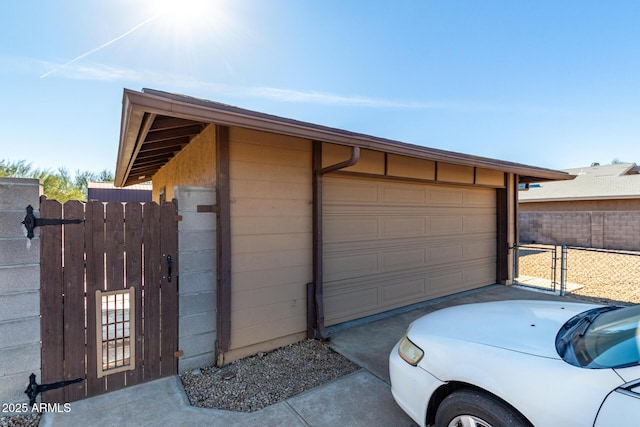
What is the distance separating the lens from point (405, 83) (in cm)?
1016

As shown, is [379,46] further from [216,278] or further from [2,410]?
[2,410]

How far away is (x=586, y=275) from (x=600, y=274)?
44cm

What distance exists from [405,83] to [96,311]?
10423mm

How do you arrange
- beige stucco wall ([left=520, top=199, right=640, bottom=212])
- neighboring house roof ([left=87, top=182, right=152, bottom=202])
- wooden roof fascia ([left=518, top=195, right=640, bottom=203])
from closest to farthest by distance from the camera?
wooden roof fascia ([left=518, top=195, right=640, bottom=203]) → beige stucco wall ([left=520, top=199, right=640, bottom=212]) → neighboring house roof ([left=87, top=182, right=152, bottom=202])

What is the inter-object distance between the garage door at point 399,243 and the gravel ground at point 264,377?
0.97 metres

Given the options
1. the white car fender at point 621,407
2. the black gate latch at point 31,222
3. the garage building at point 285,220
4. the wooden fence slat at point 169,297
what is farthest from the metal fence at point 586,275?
the black gate latch at point 31,222

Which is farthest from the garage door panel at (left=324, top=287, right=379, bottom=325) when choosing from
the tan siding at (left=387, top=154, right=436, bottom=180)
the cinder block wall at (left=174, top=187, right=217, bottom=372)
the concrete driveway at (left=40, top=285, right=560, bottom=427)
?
the tan siding at (left=387, top=154, right=436, bottom=180)

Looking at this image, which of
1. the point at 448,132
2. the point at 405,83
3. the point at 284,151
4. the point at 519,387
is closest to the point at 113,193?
the point at 405,83

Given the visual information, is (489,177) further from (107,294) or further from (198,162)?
(107,294)

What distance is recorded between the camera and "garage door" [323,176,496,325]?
439cm

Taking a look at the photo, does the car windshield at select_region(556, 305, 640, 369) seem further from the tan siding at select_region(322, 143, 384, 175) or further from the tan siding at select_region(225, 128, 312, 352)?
the tan siding at select_region(322, 143, 384, 175)

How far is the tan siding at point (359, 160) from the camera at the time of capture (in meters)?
4.07

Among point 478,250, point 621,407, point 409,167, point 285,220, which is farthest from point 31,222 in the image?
point 478,250

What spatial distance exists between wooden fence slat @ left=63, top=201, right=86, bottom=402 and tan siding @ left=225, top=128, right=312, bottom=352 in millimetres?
1319
